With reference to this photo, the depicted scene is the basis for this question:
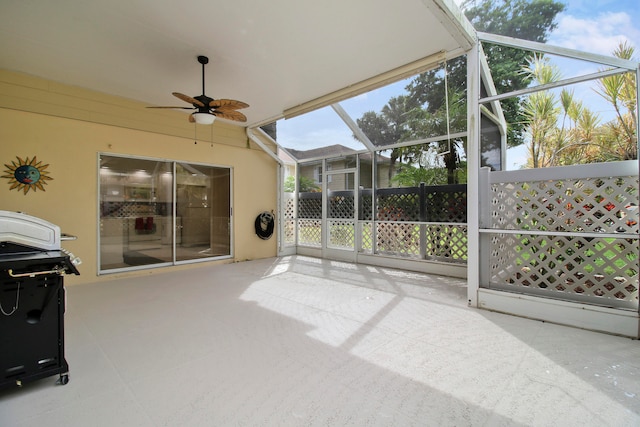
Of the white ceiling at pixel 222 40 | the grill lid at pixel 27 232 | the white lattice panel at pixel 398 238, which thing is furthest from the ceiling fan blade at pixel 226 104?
the white lattice panel at pixel 398 238

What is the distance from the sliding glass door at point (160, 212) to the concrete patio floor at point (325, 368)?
5.00 feet

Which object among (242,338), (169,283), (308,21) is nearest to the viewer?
(242,338)

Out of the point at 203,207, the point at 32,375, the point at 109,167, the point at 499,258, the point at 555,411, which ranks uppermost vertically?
the point at 109,167

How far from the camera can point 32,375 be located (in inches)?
68.9

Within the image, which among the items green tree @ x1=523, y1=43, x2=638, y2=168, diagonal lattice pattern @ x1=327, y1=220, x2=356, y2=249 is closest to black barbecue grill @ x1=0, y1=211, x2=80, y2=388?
diagonal lattice pattern @ x1=327, y1=220, x2=356, y2=249

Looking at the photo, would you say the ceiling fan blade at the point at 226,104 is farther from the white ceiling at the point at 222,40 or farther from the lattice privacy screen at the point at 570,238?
the lattice privacy screen at the point at 570,238

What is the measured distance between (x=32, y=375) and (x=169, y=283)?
2.78m

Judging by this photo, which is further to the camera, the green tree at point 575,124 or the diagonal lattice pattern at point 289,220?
the diagonal lattice pattern at point 289,220

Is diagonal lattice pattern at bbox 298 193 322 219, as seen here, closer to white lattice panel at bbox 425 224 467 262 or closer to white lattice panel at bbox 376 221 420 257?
white lattice panel at bbox 376 221 420 257

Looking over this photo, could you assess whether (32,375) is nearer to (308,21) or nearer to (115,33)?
(115,33)

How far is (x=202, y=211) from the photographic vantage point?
233 inches

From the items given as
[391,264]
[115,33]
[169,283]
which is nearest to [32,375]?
[169,283]

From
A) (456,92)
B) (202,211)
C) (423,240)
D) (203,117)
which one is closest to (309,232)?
(202,211)

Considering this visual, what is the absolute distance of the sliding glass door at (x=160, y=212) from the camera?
4.75 meters
